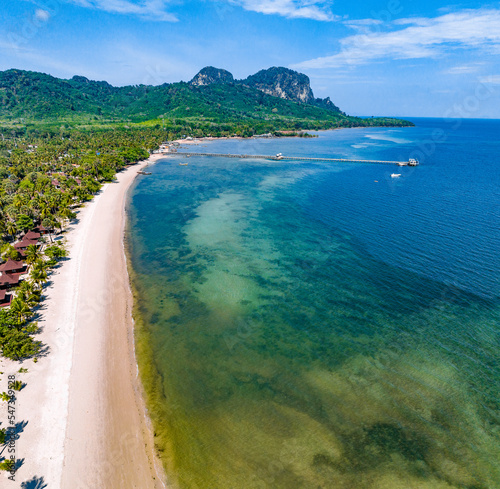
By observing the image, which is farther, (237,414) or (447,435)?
(237,414)

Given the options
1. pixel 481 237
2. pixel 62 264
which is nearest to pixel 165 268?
pixel 62 264

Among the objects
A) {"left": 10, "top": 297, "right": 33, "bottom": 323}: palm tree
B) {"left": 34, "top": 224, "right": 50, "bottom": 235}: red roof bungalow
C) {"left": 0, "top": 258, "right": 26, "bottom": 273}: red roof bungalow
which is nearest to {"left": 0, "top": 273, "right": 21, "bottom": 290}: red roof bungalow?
{"left": 0, "top": 258, "right": 26, "bottom": 273}: red roof bungalow

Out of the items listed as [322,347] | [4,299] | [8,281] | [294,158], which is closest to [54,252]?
[8,281]

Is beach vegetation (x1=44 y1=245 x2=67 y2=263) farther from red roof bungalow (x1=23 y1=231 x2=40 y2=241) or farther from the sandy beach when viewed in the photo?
red roof bungalow (x1=23 y1=231 x2=40 y2=241)

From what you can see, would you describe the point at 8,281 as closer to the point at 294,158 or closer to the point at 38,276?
the point at 38,276

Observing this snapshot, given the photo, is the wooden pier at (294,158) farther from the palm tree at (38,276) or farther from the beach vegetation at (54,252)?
the palm tree at (38,276)

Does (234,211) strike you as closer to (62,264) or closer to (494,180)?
(62,264)
